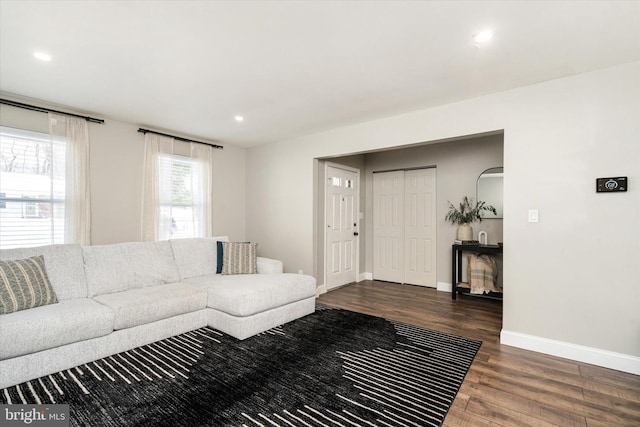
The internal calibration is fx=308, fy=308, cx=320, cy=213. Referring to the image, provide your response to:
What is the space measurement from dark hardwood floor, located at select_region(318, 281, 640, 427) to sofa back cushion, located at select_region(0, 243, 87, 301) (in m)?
3.26

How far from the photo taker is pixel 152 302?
9.34ft

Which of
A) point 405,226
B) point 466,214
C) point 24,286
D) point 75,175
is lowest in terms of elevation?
point 24,286

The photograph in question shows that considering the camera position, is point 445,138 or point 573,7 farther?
point 445,138

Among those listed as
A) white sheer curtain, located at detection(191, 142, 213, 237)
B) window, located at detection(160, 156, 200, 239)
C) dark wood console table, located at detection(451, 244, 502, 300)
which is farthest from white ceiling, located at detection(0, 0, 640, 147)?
dark wood console table, located at detection(451, 244, 502, 300)

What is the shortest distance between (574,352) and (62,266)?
468 cm

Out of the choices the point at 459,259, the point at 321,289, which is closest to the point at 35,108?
the point at 321,289

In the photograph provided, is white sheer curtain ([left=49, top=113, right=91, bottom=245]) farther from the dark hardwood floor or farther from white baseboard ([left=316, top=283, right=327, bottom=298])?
the dark hardwood floor

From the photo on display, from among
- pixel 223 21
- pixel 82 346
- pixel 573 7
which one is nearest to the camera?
pixel 573 7

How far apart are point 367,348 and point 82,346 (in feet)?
7.68

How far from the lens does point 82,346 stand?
7.95 feet

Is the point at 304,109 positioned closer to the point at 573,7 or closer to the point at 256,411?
the point at 573,7

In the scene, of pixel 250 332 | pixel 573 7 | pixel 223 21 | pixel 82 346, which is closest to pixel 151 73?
pixel 223 21

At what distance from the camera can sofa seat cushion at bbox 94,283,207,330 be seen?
2672mm

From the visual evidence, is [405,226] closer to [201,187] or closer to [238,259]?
[238,259]
